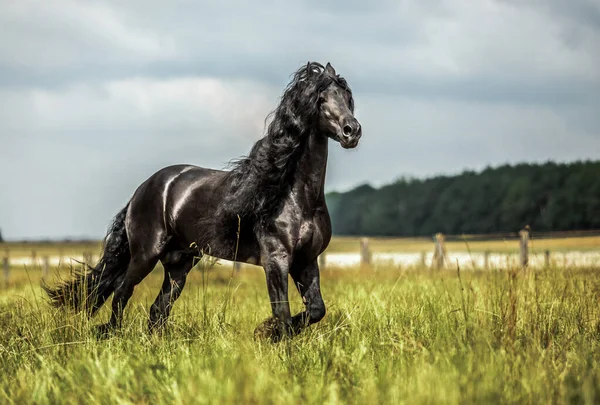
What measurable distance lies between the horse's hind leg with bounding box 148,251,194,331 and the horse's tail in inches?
22.8

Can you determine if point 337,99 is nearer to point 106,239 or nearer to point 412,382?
point 412,382

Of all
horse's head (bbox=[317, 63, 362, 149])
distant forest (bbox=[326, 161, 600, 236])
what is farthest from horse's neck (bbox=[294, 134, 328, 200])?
distant forest (bbox=[326, 161, 600, 236])

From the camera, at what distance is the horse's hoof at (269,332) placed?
18.1 feet

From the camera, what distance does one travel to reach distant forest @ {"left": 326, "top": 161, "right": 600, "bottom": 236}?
40.9 meters

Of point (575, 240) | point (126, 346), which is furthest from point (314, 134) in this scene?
point (575, 240)

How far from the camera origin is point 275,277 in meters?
5.46

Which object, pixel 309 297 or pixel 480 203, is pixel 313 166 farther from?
pixel 480 203

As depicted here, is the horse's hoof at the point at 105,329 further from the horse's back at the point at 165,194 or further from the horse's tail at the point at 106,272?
the horse's back at the point at 165,194

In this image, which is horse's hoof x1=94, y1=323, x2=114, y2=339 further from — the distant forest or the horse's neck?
the distant forest

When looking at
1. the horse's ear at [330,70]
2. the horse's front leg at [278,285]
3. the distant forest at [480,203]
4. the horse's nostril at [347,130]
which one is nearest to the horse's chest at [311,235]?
the horse's front leg at [278,285]

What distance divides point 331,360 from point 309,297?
1173mm

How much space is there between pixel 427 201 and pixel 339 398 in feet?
182

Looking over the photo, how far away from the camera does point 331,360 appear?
178 inches

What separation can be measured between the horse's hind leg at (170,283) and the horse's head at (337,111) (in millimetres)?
2127
